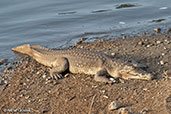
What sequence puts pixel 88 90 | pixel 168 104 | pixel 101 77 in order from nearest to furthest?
pixel 168 104
pixel 88 90
pixel 101 77

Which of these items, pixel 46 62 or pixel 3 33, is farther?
pixel 3 33

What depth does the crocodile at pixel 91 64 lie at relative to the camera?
6.25 meters

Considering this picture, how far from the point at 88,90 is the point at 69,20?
6.60 m

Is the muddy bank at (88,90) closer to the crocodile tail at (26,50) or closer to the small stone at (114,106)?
the small stone at (114,106)

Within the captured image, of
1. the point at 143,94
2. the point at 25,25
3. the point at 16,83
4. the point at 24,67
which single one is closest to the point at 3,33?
the point at 25,25

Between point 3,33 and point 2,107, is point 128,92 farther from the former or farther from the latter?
point 3,33

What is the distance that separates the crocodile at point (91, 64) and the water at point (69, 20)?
218 centimetres

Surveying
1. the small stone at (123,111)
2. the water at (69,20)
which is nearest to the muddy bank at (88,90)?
the small stone at (123,111)

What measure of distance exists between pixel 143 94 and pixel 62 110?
159cm

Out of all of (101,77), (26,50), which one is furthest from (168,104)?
(26,50)

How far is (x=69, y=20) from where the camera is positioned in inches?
475

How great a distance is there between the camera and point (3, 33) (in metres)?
11.1

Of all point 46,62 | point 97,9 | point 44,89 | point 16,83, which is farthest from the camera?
point 97,9

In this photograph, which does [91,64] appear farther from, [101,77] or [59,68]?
[59,68]
